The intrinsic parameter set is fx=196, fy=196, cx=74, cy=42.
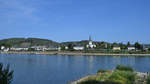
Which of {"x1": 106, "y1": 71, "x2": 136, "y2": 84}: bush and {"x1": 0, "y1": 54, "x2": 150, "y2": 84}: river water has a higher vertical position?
{"x1": 106, "y1": 71, "x2": 136, "y2": 84}: bush

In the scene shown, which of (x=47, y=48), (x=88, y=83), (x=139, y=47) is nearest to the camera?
(x=88, y=83)

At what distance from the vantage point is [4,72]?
7.43 metres

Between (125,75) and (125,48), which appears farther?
(125,48)

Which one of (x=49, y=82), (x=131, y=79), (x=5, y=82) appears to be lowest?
(x=49, y=82)

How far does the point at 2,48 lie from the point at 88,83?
484 ft

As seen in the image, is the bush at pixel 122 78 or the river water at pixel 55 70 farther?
the river water at pixel 55 70

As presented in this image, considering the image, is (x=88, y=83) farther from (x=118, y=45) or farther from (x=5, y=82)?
(x=118, y=45)

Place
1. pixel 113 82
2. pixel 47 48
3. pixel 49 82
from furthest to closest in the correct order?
pixel 47 48 → pixel 49 82 → pixel 113 82

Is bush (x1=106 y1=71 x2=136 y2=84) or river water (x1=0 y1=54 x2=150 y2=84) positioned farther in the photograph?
river water (x1=0 y1=54 x2=150 y2=84)

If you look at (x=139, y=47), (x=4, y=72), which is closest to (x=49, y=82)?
(x=4, y=72)

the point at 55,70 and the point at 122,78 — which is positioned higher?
the point at 122,78

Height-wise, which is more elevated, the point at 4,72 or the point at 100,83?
the point at 4,72

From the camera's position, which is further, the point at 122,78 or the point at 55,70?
the point at 55,70

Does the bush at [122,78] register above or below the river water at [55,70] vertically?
above
